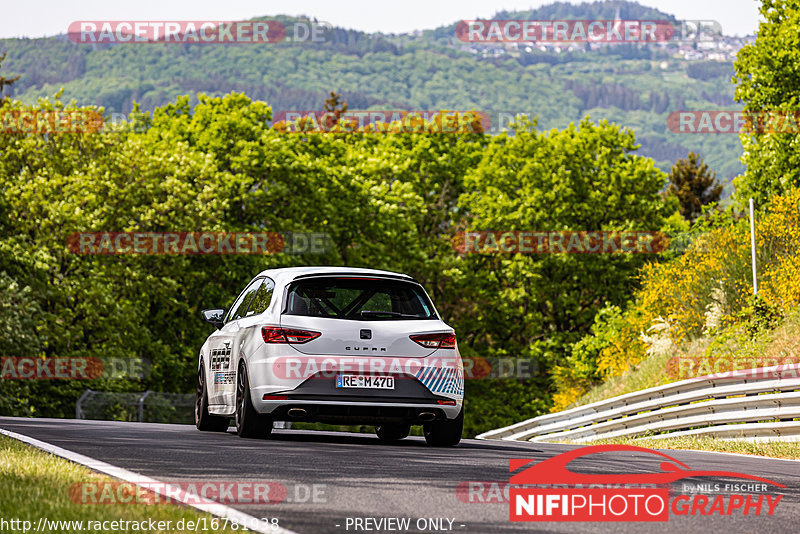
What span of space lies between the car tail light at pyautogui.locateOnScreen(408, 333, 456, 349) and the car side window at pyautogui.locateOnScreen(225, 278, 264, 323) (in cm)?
227

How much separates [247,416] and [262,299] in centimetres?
127

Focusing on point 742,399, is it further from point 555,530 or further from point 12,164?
point 12,164

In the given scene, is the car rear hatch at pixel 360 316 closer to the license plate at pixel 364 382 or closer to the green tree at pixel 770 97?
the license plate at pixel 364 382

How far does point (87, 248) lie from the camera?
40.0 meters

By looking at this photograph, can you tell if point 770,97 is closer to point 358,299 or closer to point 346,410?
point 358,299

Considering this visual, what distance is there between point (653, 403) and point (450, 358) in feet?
28.4

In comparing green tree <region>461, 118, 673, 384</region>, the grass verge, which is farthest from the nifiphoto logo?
green tree <region>461, 118, 673, 384</region>

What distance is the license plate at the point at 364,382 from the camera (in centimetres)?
1155

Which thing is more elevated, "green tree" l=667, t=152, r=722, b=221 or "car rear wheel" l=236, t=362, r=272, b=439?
"car rear wheel" l=236, t=362, r=272, b=439

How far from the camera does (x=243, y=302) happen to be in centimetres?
1374

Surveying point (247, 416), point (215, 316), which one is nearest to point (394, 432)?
point (215, 316)

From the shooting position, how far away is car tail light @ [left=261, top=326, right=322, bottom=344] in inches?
457

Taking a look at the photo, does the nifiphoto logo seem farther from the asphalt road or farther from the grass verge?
the grass verge

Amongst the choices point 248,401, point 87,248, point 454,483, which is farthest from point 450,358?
point 87,248
